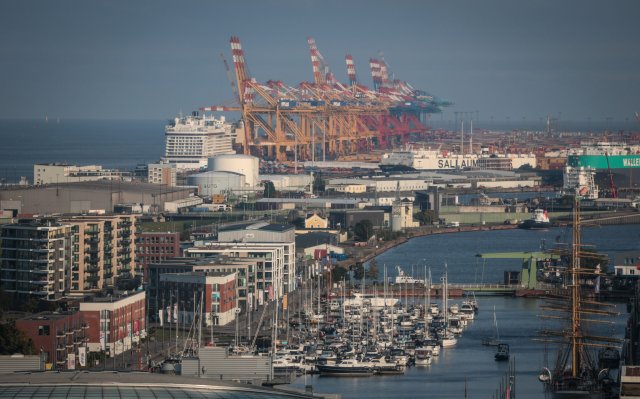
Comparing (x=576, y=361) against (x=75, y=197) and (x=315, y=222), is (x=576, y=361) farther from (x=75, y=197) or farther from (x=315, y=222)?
(x=75, y=197)

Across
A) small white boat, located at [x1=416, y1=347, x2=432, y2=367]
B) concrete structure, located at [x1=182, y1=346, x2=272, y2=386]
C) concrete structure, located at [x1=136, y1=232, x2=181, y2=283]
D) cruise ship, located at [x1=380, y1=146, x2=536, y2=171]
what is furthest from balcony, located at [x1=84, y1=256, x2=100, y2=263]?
cruise ship, located at [x1=380, y1=146, x2=536, y2=171]

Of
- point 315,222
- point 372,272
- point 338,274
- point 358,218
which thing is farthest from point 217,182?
point 338,274

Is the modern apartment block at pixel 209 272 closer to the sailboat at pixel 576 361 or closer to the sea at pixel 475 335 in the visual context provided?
the sea at pixel 475 335

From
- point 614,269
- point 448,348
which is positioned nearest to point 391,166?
point 614,269

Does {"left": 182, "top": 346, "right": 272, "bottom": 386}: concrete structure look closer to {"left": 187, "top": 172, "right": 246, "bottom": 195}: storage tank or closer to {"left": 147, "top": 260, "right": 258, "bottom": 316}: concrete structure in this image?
{"left": 147, "top": 260, "right": 258, "bottom": 316}: concrete structure

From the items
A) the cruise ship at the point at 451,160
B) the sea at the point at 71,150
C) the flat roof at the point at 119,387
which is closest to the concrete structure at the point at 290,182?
the sea at the point at 71,150

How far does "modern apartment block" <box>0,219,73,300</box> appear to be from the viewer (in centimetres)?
1501

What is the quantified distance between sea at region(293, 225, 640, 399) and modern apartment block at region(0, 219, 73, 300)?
3477 millimetres

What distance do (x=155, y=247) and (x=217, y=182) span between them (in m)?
13.9

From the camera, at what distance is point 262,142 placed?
4428 centimetres

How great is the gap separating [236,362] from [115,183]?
19.5 m

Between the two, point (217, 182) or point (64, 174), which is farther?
point (217, 182)

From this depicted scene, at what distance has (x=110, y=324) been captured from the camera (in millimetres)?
12672

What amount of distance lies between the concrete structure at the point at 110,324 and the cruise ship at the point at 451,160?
28734 millimetres
